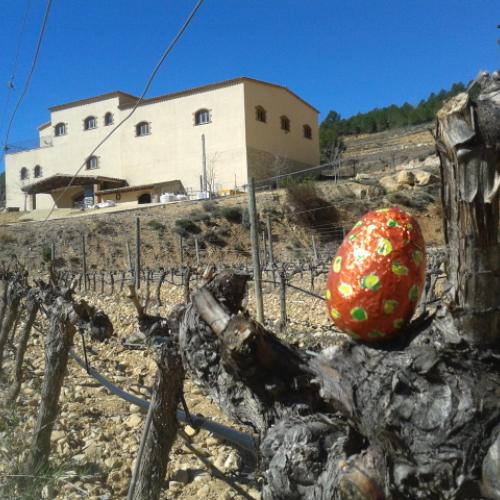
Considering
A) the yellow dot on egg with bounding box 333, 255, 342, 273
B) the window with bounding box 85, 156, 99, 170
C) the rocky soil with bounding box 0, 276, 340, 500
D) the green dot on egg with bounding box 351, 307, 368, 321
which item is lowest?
the rocky soil with bounding box 0, 276, 340, 500

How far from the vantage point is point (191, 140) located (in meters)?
39.0

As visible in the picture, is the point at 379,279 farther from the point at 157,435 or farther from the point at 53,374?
the point at 53,374

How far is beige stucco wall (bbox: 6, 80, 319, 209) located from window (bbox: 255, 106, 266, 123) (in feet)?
1.18

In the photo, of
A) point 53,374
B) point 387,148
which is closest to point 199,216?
point 53,374

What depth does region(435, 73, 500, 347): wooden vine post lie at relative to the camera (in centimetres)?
121

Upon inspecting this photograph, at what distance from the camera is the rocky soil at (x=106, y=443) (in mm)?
3463

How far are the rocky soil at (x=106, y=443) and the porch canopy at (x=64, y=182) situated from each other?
33.9 meters

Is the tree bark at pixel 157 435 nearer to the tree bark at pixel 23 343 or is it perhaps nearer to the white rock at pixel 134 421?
the white rock at pixel 134 421

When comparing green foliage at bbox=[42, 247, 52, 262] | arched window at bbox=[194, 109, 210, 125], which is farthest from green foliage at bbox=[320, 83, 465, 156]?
green foliage at bbox=[42, 247, 52, 262]

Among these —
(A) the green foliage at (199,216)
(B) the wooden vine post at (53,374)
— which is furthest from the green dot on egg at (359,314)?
(A) the green foliage at (199,216)

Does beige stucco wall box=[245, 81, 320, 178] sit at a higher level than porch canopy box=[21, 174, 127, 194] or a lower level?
higher

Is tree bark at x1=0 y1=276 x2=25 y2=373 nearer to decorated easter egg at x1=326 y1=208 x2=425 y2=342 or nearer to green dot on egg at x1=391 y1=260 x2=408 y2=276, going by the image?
decorated easter egg at x1=326 y1=208 x2=425 y2=342

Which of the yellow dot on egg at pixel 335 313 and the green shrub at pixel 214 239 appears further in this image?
the green shrub at pixel 214 239

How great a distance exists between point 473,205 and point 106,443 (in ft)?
13.0
